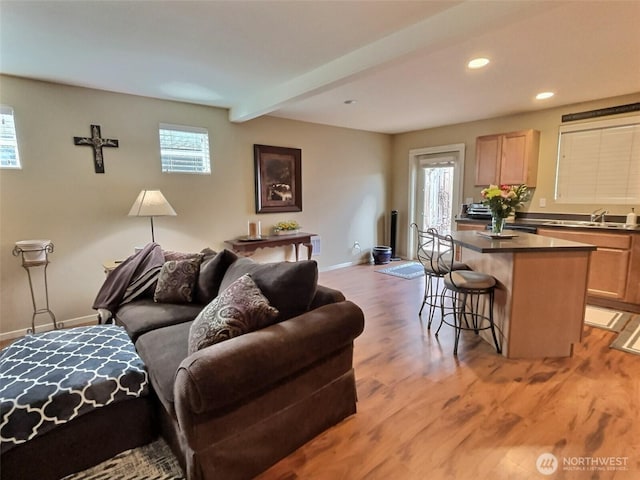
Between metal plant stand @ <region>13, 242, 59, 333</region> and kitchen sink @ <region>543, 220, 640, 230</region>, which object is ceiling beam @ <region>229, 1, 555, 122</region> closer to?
metal plant stand @ <region>13, 242, 59, 333</region>

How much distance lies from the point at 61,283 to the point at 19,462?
2409 mm

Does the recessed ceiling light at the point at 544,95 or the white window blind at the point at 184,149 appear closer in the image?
the recessed ceiling light at the point at 544,95

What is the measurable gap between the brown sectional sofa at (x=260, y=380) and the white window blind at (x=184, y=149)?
2.28 m

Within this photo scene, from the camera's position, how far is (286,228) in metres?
4.88

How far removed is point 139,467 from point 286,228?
3500mm

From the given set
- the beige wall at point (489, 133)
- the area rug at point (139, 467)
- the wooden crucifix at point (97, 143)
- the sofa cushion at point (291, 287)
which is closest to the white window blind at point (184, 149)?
the wooden crucifix at point (97, 143)

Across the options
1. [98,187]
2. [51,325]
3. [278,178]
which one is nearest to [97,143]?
[98,187]

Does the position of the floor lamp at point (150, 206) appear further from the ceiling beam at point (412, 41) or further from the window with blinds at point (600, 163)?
the window with blinds at point (600, 163)

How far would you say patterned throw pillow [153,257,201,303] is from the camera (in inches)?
102

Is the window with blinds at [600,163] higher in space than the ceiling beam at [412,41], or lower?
lower

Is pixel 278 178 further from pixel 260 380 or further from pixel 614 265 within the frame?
pixel 614 265

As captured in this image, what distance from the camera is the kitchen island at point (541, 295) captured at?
8.46ft

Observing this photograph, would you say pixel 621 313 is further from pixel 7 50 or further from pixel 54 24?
pixel 7 50

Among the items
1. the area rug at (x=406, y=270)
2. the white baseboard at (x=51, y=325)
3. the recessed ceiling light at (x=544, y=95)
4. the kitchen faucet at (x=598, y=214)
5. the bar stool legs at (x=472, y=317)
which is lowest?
the white baseboard at (x=51, y=325)
